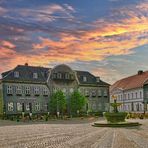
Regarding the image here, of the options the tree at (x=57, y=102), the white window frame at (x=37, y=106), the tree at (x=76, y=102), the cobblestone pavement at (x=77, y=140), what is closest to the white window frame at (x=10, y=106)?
the white window frame at (x=37, y=106)

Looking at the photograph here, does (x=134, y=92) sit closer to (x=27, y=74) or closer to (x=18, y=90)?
(x=27, y=74)

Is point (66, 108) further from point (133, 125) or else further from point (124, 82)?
point (133, 125)

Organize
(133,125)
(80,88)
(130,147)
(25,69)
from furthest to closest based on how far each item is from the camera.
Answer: (80,88)
(25,69)
(133,125)
(130,147)

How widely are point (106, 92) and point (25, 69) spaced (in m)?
22.6

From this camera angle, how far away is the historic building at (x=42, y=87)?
68.8 meters

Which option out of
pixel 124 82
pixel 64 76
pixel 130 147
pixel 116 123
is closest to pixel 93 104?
pixel 64 76

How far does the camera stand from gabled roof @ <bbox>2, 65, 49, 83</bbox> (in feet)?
226

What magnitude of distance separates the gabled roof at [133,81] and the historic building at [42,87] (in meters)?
7.90

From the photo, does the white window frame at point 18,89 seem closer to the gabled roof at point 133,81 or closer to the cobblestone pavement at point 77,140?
the gabled roof at point 133,81

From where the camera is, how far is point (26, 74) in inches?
2817

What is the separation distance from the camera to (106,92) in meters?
83.9

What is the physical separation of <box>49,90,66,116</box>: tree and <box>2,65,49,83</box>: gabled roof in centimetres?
428

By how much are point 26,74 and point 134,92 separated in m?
29.3

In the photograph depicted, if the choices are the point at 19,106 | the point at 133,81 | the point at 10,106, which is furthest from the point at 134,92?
the point at 10,106
